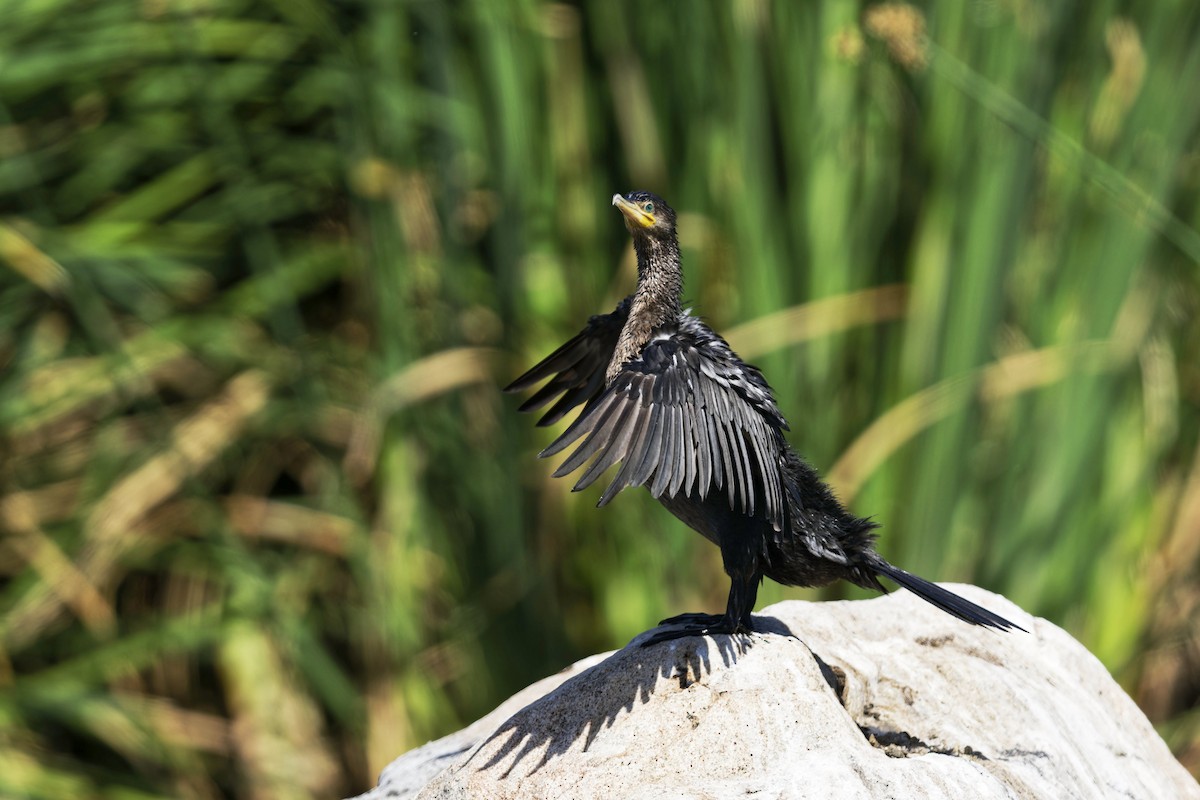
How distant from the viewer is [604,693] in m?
3.28

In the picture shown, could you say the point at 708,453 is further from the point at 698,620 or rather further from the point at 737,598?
the point at 698,620

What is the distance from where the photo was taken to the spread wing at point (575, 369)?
3957 millimetres

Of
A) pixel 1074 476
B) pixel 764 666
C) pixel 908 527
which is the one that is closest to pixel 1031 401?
pixel 1074 476

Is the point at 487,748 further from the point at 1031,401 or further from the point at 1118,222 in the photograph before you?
the point at 1118,222

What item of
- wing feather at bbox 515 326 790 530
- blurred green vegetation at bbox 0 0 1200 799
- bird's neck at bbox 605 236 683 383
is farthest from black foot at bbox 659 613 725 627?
blurred green vegetation at bbox 0 0 1200 799

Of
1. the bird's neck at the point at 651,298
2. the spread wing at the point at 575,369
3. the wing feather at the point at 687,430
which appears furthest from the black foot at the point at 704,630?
the spread wing at the point at 575,369

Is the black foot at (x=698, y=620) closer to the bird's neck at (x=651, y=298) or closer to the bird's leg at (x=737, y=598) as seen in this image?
the bird's leg at (x=737, y=598)

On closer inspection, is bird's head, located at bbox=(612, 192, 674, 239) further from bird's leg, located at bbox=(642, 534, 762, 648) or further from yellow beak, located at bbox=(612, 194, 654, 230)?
bird's leg, located at bbox=(642, 534, 762, 648)

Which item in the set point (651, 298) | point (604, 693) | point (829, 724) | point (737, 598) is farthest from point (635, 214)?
point (829, 724)

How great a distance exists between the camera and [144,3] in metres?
5.40

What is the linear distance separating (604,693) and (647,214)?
116 cm

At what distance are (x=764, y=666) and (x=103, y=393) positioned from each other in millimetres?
3204

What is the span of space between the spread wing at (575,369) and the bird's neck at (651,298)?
27 cm

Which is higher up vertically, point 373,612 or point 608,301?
point 608,301
